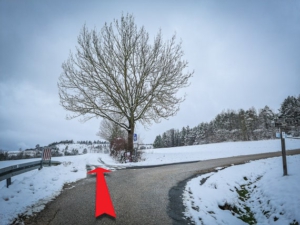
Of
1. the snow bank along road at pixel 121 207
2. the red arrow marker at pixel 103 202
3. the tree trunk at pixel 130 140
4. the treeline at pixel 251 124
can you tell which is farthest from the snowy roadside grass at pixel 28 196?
the treeline at pixel 251 124

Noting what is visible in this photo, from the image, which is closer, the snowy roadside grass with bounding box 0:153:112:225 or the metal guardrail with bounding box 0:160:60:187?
the snowy roadside grass with bounding box 0:153:112:225

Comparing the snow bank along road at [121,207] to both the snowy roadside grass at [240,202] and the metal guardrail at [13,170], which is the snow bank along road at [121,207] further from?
the metal guardrail at [13,170]

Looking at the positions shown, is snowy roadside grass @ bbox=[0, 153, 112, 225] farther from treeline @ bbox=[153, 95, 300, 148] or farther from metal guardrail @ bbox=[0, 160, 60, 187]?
treeline @ bbox=[153, 95, 300, 148]

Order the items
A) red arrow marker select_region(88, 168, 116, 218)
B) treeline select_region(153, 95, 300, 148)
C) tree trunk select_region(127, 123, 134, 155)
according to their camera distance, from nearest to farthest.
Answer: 1. red arrow marker select_region(88, 168, 116, 218)
2. tree trunk select_region(127, 123, 134, 155)
3. treeline select_region(153, 95, 300, 148)

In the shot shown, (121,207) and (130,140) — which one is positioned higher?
(130,140)

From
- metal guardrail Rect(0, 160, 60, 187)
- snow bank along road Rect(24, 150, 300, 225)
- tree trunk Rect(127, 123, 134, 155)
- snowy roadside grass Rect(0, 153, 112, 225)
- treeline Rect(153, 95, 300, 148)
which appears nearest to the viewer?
snow bank along road Rect(24, 150, 300, 225)

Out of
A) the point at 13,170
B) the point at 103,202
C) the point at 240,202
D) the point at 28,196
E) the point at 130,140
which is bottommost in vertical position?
the point at 240,202

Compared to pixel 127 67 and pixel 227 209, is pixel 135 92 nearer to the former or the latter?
pixel 127 67

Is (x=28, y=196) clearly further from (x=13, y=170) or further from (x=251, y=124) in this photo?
(x=251, y=124)

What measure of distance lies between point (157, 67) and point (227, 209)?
11297mm

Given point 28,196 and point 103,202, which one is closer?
point 103,202

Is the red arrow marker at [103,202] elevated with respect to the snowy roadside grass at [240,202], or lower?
elevated

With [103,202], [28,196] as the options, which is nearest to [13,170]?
[28,196]

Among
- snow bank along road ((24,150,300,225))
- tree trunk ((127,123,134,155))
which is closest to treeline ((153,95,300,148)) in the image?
tree trunk ((127,123,134,155))
